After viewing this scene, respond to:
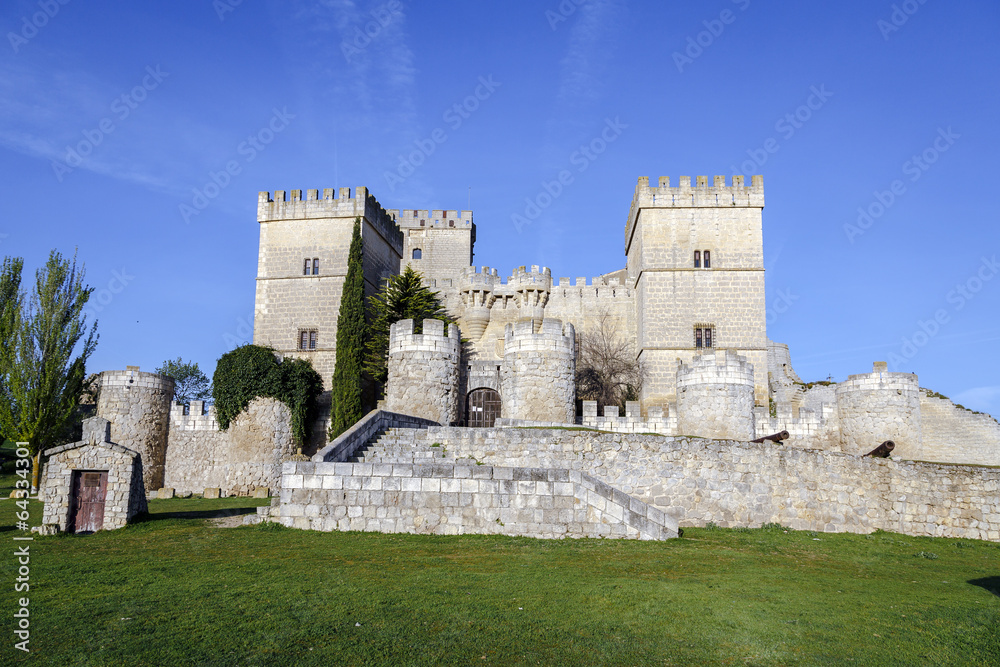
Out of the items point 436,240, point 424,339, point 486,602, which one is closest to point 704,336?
point 424,339

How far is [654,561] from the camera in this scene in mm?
10867

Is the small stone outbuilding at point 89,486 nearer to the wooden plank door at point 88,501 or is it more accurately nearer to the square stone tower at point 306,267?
the wooden plank door at point 88,501

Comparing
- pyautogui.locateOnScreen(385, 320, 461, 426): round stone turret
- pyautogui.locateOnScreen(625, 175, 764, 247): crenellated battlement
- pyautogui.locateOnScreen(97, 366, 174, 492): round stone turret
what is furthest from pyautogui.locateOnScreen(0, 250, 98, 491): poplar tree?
pyautogui.locateOnScreen(625, 175, 764, 247): crenellated battlement

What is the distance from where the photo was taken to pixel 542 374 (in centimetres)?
2159

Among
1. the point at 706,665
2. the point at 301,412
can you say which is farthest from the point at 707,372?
the point at 706,665

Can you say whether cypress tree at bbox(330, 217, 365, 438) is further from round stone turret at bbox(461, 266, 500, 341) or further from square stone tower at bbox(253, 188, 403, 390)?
round stone turret at bbox(461, 266, 500, 341)

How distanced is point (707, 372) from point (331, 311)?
49.1 ft

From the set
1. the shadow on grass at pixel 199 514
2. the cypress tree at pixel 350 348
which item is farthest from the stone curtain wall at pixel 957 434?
the shadow on grass at pixel 199 514

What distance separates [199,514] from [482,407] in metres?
10.2

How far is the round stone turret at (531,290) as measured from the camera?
105 feet

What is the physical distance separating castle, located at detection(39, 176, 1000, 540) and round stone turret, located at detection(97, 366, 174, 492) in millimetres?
67

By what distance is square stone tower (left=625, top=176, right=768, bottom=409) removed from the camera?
91.8 feet

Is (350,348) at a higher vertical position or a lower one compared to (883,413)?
higher

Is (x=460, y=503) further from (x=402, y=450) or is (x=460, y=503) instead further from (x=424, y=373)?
(x=424, y=373)
